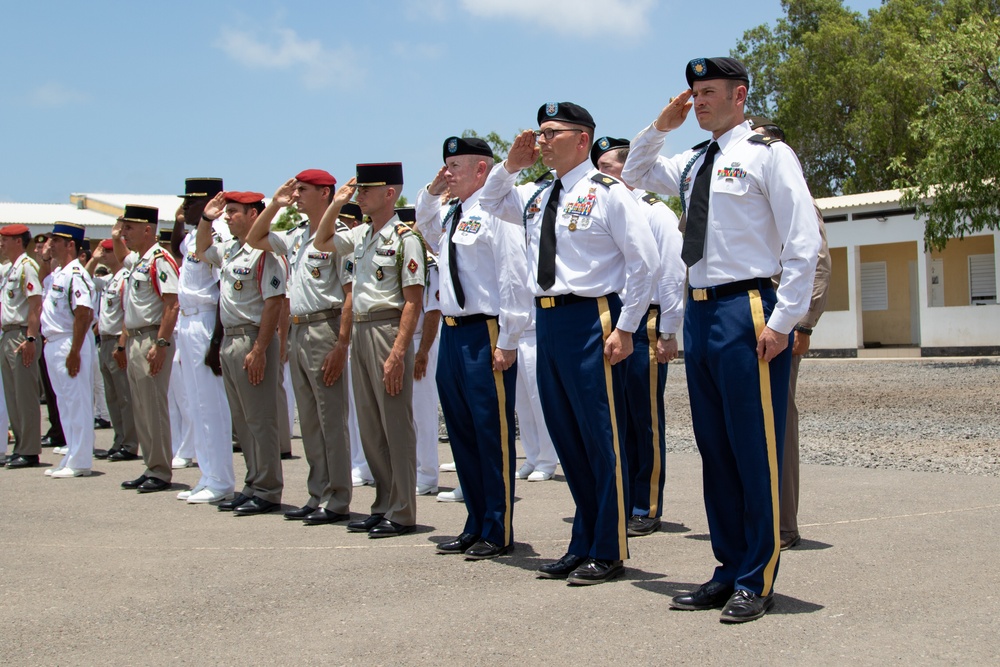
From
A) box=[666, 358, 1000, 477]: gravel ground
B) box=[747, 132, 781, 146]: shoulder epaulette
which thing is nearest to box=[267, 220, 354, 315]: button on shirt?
box=[747, 132, 781, 146]: shoulder epaulette

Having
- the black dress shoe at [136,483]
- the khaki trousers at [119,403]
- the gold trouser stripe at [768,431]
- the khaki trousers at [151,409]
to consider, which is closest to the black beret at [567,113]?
the gold trouser stripe at [768,431]

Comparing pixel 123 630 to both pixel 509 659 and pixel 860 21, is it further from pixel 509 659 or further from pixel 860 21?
pixel 860 21

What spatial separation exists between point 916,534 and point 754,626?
6.99ft

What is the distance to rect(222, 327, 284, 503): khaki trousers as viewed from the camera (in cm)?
790

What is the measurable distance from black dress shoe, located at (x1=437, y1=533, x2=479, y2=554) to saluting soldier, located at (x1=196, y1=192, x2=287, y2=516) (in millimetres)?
2112

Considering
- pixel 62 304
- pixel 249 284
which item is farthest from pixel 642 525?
pixel 62 304

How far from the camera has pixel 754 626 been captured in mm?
4344

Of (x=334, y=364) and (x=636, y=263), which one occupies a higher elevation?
(x=636, y=263)

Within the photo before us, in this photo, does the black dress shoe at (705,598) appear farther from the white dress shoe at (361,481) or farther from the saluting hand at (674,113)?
the white dress shoe at (361,481)

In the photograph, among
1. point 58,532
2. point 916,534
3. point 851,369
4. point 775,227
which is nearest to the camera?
point 775,227

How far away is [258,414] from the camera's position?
7.90 metres

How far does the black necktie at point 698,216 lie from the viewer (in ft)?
15.6

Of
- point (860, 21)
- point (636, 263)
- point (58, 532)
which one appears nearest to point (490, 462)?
point (636, 263)

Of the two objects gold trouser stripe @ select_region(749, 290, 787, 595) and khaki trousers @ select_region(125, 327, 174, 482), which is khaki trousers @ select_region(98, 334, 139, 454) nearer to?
khaki trousers @ select_region(125, 327, 174, 482)
